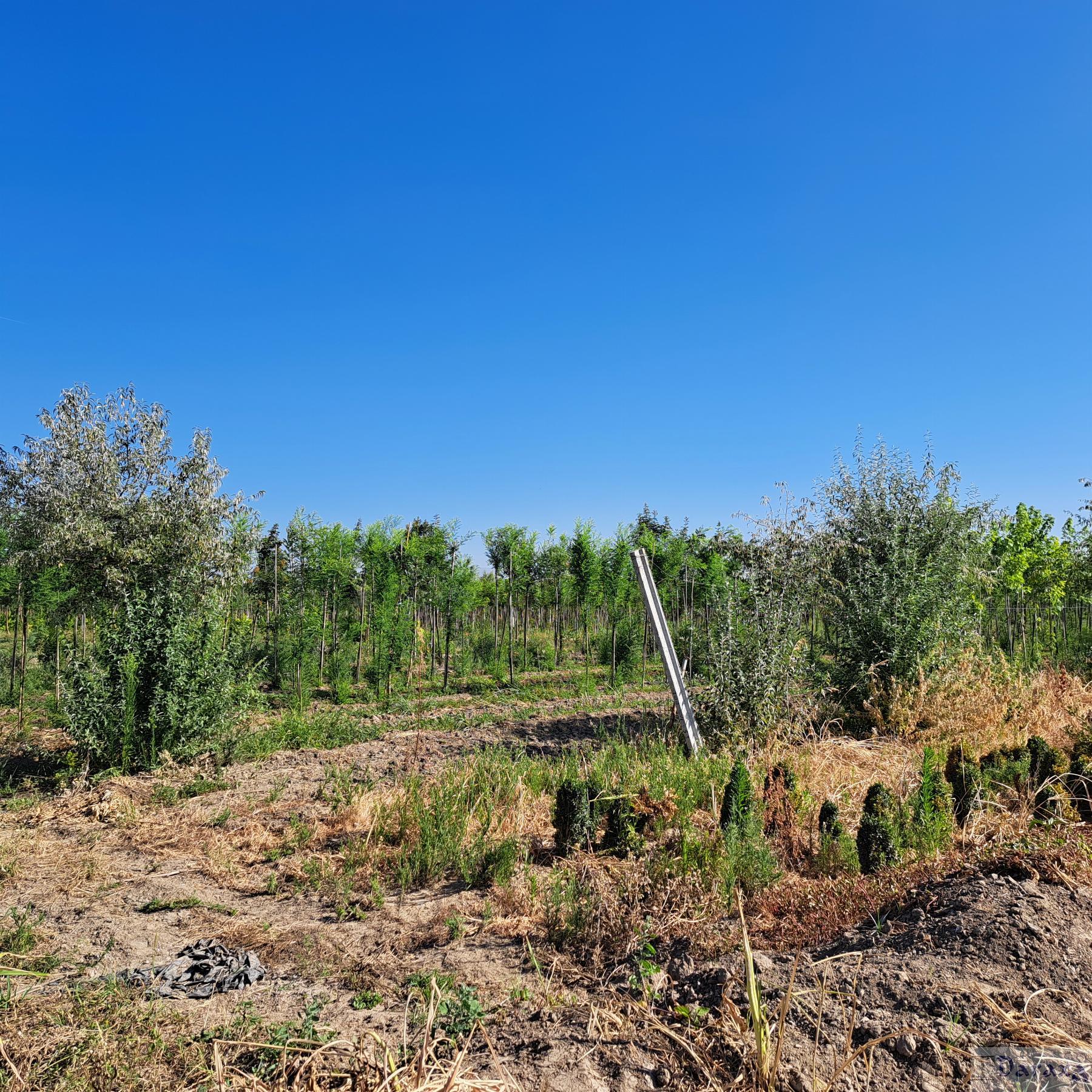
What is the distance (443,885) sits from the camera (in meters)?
4.22

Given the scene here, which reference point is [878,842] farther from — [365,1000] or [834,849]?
[365,1000]

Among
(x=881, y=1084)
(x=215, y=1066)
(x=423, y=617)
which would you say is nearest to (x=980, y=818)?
(x=881, y=1084)

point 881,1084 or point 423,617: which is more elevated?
point 423,617

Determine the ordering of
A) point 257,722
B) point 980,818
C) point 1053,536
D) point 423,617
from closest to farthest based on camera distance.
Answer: point 980,818 < point 257,722 < point 1053,536 < point 423,617

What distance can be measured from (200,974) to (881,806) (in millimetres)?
3759

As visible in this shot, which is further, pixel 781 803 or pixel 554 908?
pixel 781 803

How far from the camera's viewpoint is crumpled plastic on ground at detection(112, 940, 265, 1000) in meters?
2.82

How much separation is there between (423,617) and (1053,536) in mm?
19661

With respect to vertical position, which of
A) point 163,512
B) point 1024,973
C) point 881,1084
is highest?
point 163,512

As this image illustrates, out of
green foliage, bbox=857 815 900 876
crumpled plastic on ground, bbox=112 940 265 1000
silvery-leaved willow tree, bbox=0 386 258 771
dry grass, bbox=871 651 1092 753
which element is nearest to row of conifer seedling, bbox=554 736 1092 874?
green foliage, bbox=857 815 900 876

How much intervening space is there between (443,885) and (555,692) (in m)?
10.6

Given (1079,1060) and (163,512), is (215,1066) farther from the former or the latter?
(163,512)

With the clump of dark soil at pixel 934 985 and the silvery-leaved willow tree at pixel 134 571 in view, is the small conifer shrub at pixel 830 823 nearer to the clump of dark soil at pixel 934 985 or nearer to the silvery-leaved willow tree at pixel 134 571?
the clump of dark soil at pixel 934 985

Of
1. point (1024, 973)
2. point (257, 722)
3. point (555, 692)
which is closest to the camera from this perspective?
point (1024, 973)
